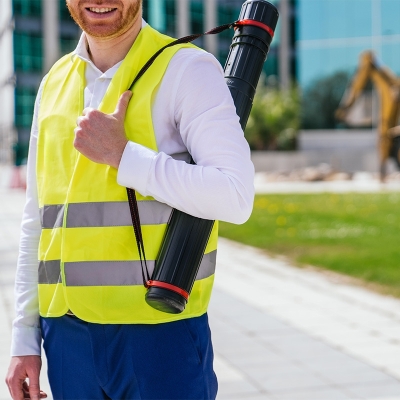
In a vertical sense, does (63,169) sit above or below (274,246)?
above

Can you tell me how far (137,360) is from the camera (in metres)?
1.91

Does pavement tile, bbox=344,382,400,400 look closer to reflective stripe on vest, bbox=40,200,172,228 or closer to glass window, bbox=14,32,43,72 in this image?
reflective stripe on vest, bbox=40,200,172,228

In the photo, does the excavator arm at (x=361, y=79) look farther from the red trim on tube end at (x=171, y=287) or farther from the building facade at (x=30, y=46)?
the building facade at (x=30, y=46)

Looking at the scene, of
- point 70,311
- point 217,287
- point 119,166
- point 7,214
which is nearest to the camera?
point 119,166

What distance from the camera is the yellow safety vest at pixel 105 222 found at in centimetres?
188

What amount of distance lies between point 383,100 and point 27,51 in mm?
33235

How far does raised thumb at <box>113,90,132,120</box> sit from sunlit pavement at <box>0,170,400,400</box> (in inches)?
114

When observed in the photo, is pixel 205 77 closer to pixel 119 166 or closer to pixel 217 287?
pixel 119 166

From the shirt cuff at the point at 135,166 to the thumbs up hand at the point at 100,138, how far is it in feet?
0.06

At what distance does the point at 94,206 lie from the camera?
1.90 meters

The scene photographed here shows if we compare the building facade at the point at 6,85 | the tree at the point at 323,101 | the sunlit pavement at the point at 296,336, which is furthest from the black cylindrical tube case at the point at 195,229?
the building facade at the point at 6,85

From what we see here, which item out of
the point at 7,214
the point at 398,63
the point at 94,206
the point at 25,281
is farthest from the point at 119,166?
the point at 398,63

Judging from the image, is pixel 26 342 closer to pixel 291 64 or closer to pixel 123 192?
pixel 123 192

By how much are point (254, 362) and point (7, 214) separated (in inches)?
513
